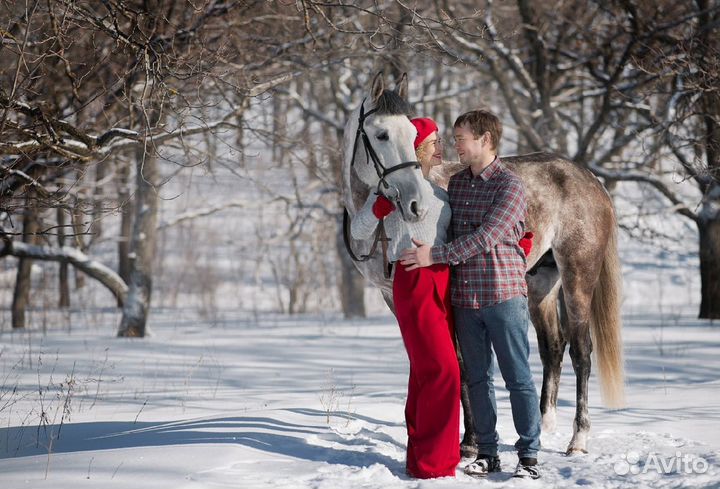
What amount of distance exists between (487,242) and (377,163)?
0.71 meters

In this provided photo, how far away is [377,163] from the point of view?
3822 millimetres

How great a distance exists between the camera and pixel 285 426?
454 centimetres

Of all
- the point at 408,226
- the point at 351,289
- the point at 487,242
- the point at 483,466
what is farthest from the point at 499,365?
the point at 351,289

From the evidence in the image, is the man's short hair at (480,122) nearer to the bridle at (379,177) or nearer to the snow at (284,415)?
the bridle at (379,177)

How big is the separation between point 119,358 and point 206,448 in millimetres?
5065

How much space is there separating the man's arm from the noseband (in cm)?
35

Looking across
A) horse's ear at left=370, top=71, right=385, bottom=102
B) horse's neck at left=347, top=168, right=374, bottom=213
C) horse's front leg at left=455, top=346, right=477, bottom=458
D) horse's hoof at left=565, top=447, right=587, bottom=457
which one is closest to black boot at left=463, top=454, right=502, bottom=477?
horse's front leg at left=455, top=346, right=477, bottom=458

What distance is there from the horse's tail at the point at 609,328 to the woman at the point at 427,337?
5.63 feet

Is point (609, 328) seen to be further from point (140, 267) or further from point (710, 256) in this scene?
point (140, 267)

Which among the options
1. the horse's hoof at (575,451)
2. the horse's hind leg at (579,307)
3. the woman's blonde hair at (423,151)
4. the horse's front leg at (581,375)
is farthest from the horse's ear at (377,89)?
the horse's hoof at (575,451)

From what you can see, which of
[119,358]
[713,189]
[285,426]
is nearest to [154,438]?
[285,426]

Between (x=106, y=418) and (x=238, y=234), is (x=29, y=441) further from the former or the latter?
(x=238, y=234)

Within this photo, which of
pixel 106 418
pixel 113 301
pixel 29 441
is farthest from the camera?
pixel 113 301

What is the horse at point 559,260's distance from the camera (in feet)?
13.5
